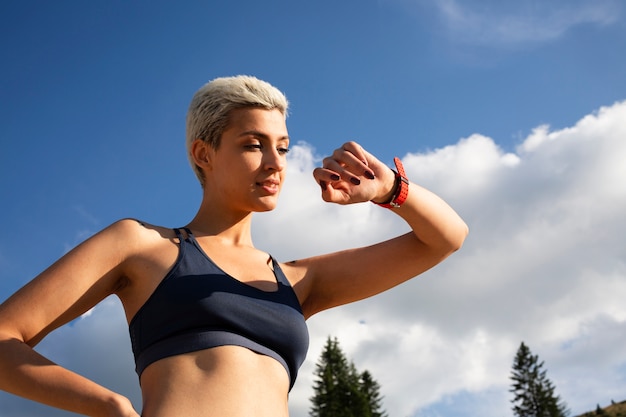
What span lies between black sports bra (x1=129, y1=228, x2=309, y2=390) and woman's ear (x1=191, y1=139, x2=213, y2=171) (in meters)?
0.54

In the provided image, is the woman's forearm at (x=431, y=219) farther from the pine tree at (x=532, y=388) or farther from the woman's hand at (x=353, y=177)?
the pine tree at (x=532, y=388)

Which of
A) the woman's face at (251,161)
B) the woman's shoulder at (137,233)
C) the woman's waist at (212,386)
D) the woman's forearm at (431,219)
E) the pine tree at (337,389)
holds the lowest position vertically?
the woman's waist at (212,386)

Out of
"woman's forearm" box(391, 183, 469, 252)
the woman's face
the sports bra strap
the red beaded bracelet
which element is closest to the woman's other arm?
the sports bra strap

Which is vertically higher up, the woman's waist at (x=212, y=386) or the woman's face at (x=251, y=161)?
the woman's face at (x=251, y=161)

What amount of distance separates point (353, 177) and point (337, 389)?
5857cm

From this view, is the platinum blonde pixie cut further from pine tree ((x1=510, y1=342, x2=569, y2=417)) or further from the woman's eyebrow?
pine tree ((x1=510, y1=342, x2=569, y2=417))

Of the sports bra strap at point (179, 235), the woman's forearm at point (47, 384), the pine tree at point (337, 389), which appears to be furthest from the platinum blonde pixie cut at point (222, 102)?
the pine tree at point (337, 389)

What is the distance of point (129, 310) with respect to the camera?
3553 mm

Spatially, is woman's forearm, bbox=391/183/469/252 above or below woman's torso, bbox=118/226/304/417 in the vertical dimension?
above

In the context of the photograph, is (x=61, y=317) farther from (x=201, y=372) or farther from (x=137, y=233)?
(x=201, y=372)

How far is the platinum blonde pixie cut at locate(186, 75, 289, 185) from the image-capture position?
3.84 metres

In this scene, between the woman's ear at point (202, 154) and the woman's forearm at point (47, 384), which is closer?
the woman's forearm at point (47, 384)

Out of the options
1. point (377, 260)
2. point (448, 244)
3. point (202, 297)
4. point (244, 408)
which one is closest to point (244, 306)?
point (202, 297)

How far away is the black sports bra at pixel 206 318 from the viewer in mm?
3275
